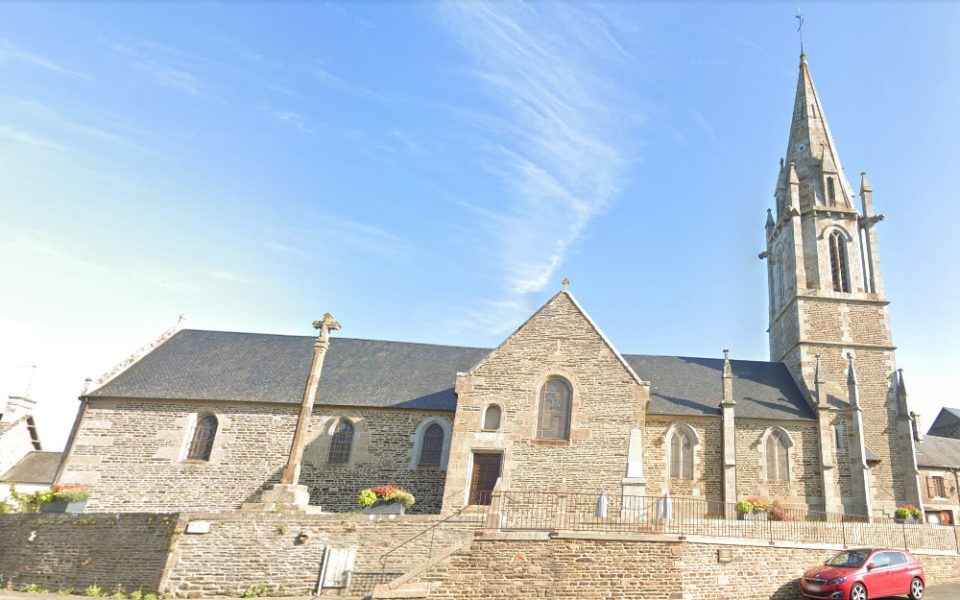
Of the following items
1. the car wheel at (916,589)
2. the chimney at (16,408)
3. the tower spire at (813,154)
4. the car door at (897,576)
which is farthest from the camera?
the chimney at (16,408)

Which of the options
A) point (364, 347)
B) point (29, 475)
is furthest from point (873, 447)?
point (29, 475)

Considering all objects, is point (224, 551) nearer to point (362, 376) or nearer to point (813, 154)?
point (362, 376)

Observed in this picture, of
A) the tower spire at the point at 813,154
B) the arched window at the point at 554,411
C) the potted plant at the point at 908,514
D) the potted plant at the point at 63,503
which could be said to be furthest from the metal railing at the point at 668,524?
the tower spire at the point at 813,154

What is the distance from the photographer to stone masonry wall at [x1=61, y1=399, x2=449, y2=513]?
20672 mm

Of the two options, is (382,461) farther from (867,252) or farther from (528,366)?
(867,252)

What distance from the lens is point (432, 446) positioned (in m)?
21.4

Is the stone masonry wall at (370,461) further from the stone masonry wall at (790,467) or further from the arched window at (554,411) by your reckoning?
the stone masonry wall at (790,467)

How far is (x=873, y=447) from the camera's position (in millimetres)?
23922

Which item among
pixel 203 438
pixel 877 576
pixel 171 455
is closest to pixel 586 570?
pixel 877 576

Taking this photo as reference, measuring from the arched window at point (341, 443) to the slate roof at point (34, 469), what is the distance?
1954 centimetres

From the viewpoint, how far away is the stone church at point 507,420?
1900cm

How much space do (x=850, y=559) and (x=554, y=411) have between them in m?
9.16

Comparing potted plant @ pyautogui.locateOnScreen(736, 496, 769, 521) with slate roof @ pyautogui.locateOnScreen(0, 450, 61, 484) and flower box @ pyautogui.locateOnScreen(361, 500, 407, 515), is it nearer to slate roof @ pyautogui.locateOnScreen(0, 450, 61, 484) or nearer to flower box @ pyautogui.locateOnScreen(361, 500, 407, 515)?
flower box @ pyautogui.locateOnScreen(361, 500, 407, 515)

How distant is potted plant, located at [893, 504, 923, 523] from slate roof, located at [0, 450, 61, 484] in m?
40.2
